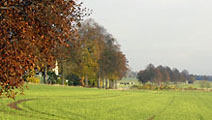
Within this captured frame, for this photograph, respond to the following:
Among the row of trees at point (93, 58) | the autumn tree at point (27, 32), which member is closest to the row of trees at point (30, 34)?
the autumn tree at point (27, 32)

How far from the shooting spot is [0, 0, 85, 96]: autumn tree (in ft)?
35.4

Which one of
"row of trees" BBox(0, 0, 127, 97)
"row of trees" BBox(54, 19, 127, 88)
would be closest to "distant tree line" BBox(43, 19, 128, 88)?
"row of trees" BBox(54, 19, 127, 88)

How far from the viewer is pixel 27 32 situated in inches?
433

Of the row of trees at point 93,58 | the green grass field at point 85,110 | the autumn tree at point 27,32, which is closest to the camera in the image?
the autumn tree at point 27,32

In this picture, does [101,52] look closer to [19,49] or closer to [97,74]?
[97,74]

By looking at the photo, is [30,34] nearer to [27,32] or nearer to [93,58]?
[27,32]

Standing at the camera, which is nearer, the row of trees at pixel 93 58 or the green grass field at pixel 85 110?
the green grass field at pixel 85 110

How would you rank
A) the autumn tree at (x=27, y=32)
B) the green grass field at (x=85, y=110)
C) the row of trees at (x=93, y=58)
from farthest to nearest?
the row of trees at (x=93, y=58)
the green grass field at (x=85, y=110)
the autumn tree at (x=27, y=32)

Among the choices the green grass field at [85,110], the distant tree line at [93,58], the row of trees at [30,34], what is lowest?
the green grass field at [85,110]

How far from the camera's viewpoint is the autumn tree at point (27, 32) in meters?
10.8

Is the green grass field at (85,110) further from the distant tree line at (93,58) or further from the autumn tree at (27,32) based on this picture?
the distant tree line at (93,58)

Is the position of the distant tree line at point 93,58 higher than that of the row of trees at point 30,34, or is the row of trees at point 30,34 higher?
the distant tree line at point 93,58

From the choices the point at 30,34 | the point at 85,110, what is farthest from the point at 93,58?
the point at 30,34

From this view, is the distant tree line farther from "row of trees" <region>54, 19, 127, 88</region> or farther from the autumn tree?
the autumn tree
